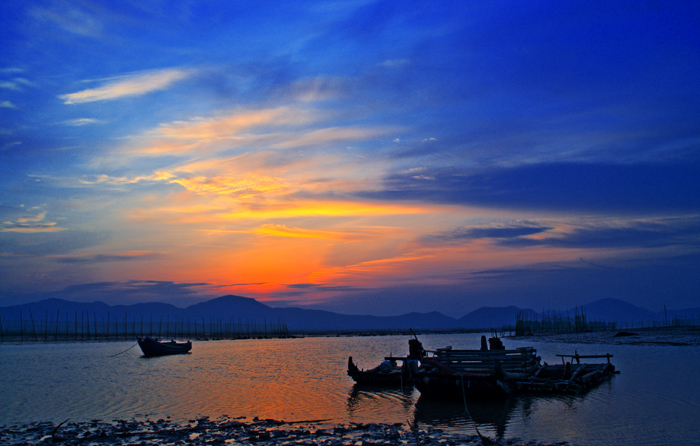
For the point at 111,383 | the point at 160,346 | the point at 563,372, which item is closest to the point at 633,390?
the point at 563,372

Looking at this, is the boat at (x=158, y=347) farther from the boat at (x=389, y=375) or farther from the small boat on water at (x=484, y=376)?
the small boat on water at (x=484, y=376)

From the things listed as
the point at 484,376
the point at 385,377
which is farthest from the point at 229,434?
the point at 385,377

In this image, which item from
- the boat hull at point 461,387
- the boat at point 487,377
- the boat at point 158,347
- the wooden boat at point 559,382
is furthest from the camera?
the boat at point 158,347

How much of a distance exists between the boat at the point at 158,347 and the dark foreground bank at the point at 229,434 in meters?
42.9

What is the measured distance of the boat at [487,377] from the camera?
2239 centimetres

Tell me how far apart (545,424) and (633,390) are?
31.1 ft

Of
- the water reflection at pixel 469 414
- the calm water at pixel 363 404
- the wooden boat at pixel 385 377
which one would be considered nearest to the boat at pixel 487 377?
the water reflection at pixel 469 414

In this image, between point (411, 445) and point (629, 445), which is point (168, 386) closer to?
point (411, 445)

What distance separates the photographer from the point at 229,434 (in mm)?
16781

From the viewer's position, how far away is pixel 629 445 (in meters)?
14.3

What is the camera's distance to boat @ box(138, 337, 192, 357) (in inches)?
2354

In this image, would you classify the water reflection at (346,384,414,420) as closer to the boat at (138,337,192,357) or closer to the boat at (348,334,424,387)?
the boat at (348,334,424,387)

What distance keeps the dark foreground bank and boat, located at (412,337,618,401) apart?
5.32m

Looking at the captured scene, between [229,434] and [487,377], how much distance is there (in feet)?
37.1
